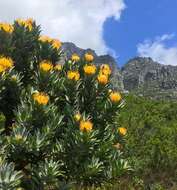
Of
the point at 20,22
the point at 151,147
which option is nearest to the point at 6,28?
the point at 20,22

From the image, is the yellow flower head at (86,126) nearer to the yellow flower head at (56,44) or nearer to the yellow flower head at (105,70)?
the yellow flower head at (105,70)

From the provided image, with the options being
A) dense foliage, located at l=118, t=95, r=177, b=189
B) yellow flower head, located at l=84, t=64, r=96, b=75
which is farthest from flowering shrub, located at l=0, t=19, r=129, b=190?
dense foliage, located at l=118, t=95, r=177, b=189

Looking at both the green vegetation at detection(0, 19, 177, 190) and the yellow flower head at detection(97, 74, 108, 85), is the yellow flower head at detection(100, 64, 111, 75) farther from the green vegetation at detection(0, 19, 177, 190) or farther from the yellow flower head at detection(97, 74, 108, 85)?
the yellow flower head at detection(97, 74, 108, 85)

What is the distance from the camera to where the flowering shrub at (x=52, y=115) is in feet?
23.3

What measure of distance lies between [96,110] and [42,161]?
1394 millimetres

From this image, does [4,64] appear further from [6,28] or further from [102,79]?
[102,79]

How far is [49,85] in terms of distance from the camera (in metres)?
8.15

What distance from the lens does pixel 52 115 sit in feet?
24.4

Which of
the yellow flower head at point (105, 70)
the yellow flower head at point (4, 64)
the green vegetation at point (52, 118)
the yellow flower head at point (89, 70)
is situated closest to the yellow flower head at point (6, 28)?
the green vegetation at point (52, 118)

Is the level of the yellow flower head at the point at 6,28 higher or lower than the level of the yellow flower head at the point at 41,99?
higher

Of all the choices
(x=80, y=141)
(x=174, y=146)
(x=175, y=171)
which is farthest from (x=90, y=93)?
(x=174, y=146)

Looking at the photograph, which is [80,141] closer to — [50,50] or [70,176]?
[70,176]

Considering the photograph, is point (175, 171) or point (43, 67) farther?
point (175, 171)

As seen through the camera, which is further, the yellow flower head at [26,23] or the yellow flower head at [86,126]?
the yellow flower head at [26,23]
